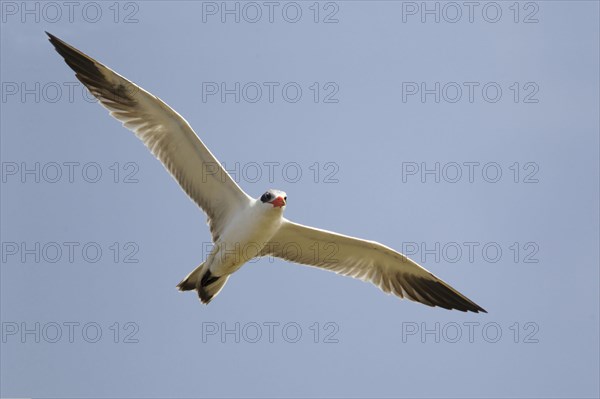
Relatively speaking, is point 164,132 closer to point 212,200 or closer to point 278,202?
point 212,200

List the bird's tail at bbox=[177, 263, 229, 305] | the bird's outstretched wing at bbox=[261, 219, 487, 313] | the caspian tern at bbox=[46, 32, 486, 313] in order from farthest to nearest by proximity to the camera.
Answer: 1. the bird's outstretched wing at bbox=[261, 219, 487, 313]
2. the bird's tail at bbox=[177, 263, 229, 305]
3. the caspian tern at bbox=[46, 32, 486, 313]

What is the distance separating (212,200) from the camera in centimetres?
1708

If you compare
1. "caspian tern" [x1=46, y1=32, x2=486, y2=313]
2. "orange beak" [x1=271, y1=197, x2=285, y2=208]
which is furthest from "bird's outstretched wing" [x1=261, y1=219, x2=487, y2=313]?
"orange beak" [x1=271, y1=197, x2=285, y2=208]

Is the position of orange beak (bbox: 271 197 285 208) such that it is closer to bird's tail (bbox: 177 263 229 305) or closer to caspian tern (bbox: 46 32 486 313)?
caspian tern (bbox: 46 32 486 313)

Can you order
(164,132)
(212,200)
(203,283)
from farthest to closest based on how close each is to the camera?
(212,200)
(164,132)
(203,283)

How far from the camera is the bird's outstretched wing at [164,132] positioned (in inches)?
656

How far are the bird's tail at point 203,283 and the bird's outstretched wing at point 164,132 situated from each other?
63cm

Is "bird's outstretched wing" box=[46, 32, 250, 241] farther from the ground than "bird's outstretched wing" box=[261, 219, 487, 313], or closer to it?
farther from the ground

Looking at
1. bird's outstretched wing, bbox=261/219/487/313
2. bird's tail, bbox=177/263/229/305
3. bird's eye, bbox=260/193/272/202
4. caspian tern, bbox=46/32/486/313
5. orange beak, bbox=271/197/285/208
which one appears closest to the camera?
orange beak, bbox=271/197/285/208

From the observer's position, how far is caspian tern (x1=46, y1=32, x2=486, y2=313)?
53.6 feet

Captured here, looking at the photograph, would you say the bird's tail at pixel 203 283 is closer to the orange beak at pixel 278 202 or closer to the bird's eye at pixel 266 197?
the bird's eye at pixel 266 197

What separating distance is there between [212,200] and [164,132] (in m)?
1.31

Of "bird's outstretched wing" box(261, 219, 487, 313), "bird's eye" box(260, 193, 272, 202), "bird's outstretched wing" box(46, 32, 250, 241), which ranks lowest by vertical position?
"bird's outstretched wing" box(261, 219, 487, 313)

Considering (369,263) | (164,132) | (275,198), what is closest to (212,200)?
(164,132)
